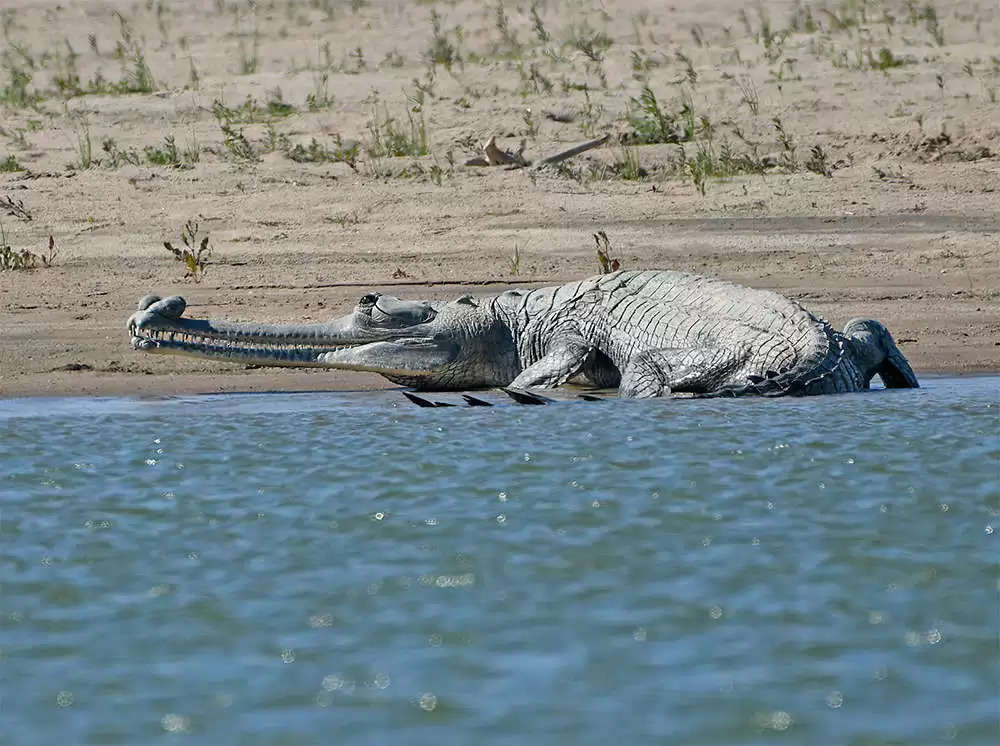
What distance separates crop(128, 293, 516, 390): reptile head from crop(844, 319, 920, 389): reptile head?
6.30ft

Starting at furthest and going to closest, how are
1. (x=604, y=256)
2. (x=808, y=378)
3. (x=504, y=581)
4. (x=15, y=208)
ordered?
(x=15, y=208), (x=604, y=256), (x=808, y=378), (x=504, y=581)

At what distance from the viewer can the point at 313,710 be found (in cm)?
360

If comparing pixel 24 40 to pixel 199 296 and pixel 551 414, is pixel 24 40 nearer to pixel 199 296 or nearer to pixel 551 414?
pixel 199 296

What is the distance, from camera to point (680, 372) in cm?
825

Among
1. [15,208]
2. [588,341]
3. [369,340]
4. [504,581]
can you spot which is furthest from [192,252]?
[504,581]

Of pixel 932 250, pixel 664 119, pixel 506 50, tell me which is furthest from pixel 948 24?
pixel 932 250

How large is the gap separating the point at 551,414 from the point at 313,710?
410 centimetres

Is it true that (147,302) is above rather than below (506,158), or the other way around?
below

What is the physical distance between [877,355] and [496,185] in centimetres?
444

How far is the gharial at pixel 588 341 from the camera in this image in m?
8.09

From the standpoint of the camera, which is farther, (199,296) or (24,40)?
(24,40)

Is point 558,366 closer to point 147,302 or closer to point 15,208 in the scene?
point 147,302

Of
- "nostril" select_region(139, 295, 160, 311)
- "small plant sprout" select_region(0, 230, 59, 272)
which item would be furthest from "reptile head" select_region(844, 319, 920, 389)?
"small plant sprout" select_region(0, 230, 59, 272)

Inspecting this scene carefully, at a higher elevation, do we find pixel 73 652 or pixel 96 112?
pixel 96 112
